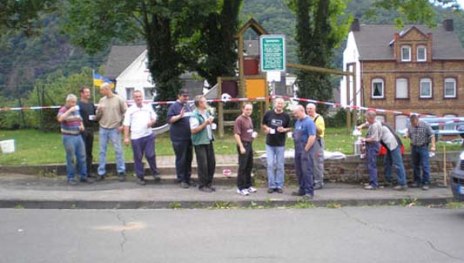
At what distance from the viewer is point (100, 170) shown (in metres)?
12.8

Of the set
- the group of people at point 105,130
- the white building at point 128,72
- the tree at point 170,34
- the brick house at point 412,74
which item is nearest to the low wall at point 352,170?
the group of people at point 105,130

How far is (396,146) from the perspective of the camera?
12688mm

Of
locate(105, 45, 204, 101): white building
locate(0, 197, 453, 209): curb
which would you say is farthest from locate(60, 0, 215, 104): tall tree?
locate(105, 45, 204, 101): white building

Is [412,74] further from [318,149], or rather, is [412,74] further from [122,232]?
[122,232]

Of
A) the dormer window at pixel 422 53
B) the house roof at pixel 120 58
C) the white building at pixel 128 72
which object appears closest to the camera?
the dormer window at pixel 422 53

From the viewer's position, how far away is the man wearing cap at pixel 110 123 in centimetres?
1252

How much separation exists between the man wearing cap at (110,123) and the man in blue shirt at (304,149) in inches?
137

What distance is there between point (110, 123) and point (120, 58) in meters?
62.4

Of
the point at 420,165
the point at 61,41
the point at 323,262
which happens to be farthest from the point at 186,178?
the point at 61,41

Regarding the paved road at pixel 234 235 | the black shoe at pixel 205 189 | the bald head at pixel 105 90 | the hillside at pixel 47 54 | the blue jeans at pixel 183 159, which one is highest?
the hillside at pixel 47 54

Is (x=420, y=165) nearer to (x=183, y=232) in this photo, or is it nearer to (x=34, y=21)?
(x=183, y=232)

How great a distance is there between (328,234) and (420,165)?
506 cm

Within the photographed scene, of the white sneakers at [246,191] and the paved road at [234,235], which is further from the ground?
the white sneakers at [246,191]

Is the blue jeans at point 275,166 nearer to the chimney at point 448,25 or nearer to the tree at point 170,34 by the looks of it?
the tree at point 170,34
